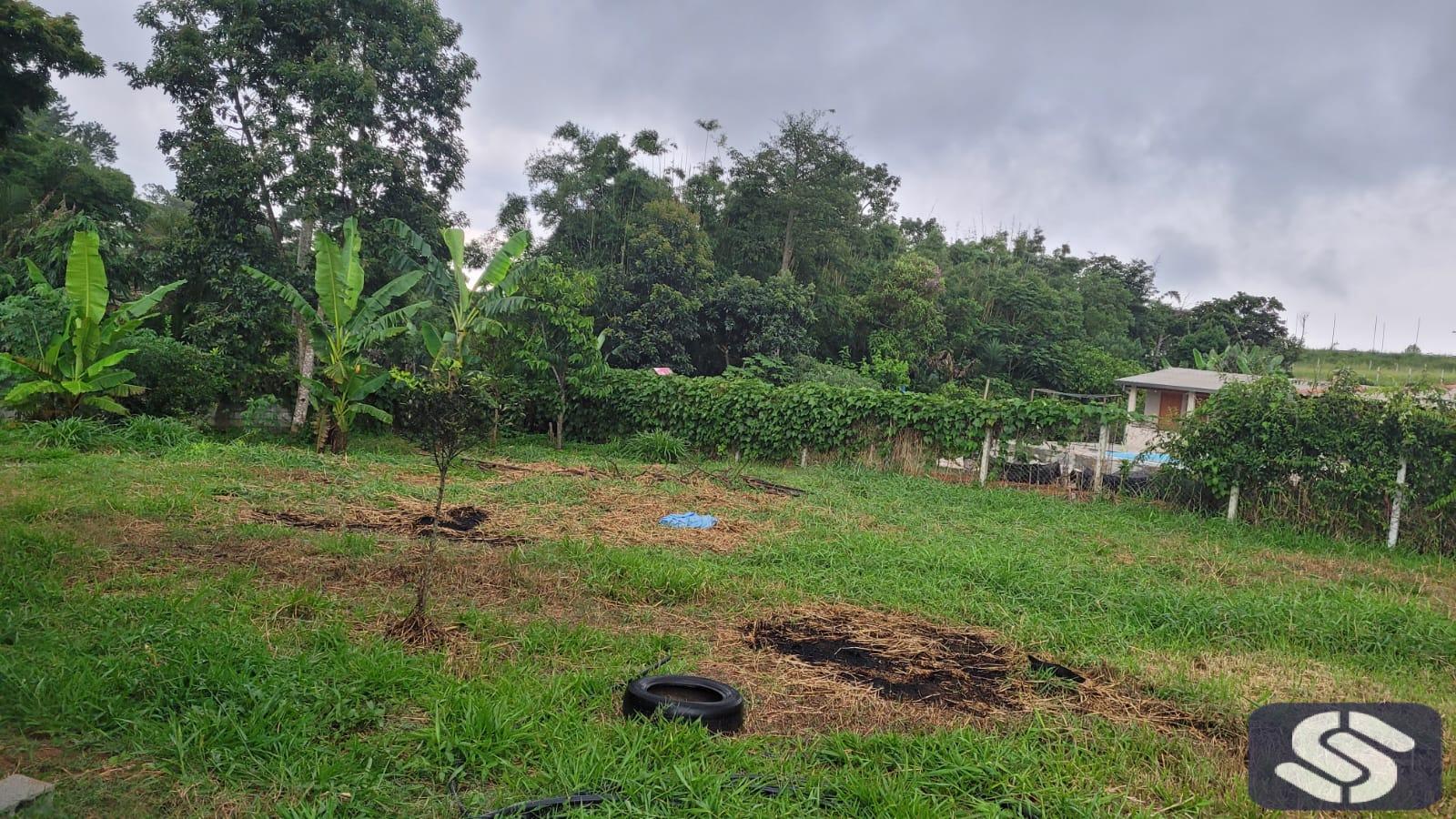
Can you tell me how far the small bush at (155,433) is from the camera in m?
9.11

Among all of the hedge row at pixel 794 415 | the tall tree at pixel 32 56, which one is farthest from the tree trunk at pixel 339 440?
the tall tree at pixel 32 56

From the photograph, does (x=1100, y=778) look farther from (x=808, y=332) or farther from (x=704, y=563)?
(x=808, y=332)

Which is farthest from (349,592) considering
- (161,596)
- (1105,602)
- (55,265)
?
(55,265)

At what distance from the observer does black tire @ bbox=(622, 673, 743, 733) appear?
2.86 m

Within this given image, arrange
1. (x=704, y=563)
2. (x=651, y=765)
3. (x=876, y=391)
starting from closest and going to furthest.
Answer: (x=651, y=765)
(x=704, y=563)
(x=876, y=391)

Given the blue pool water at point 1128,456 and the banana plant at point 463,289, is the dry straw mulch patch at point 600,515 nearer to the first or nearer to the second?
the banana plant at point 463,289

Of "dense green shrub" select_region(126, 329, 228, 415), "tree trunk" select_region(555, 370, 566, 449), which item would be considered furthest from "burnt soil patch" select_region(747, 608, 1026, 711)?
"dense green shrub" select_region(126, 329, 228, 415)

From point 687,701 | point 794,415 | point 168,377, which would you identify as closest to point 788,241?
point 794,415

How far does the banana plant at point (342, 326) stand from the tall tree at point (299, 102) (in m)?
1.89

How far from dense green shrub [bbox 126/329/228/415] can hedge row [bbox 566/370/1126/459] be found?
220 inches

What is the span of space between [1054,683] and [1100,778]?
83 centimetres

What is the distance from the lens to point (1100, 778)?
8.80 ft

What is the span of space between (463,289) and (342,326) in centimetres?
177

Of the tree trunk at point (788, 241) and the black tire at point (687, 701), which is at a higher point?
the tree trunk at point (788, 241)
